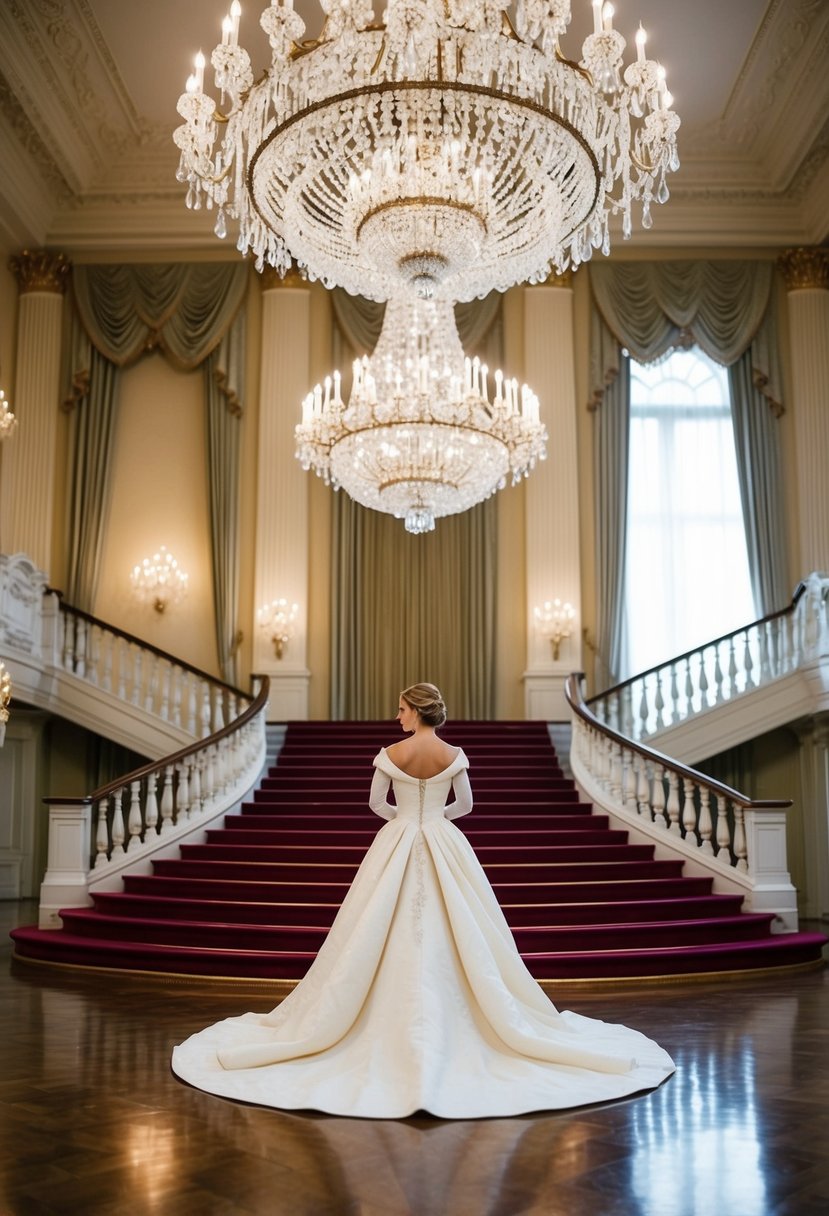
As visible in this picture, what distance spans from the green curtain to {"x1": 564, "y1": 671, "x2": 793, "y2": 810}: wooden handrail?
2.17 meters

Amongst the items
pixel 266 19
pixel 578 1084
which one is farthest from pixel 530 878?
pixel 266 19

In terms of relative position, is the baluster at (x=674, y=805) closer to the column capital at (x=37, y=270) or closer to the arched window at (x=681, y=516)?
the arched window at (x=681, y=516)

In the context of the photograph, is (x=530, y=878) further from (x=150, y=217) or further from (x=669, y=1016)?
(x=150, y=217)

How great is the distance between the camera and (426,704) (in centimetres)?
461

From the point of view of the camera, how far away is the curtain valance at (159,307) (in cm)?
1370

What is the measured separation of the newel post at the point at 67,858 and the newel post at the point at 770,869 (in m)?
4.64

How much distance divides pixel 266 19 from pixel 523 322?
7909 millimetres

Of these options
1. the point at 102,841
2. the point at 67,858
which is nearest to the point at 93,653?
the point at 102,841

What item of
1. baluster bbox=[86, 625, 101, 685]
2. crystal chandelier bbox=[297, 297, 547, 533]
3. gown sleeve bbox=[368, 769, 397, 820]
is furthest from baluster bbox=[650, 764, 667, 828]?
baluster bbox=[86, 625, 101, 685]

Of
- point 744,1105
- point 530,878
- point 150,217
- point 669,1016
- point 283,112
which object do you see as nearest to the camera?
point 744,1105

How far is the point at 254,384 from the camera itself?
13.9 m

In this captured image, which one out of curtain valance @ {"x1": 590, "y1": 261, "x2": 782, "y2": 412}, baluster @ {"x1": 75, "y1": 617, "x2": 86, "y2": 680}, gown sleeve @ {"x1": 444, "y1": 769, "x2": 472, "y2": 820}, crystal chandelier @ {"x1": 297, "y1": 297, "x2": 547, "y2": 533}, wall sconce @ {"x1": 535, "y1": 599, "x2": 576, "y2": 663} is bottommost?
gown sleeve @ {"x1": 444, "y1": 769, "x2": 472, "y2": 820}

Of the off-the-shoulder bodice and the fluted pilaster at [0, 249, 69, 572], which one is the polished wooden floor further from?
the fluted pilaster at [0, 249, 69, 572]

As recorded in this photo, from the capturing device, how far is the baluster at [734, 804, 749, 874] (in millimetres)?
8148
